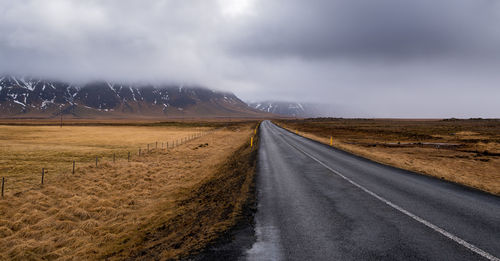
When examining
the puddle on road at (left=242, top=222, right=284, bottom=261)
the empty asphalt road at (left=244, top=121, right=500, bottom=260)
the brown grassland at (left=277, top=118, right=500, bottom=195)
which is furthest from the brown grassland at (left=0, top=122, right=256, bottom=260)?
the brown grassland at (left=277, top=118, right=500, bottom=195)

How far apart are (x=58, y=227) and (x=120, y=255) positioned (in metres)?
4.90

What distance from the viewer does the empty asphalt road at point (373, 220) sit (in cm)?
509

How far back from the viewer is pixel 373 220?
6852 millimetres

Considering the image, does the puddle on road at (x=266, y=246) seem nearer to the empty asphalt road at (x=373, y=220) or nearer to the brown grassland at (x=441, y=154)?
the empty asphalt road at (x=373, y=220)

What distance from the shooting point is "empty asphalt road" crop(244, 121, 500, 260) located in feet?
16.7

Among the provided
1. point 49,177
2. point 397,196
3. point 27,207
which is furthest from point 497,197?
point 49,177

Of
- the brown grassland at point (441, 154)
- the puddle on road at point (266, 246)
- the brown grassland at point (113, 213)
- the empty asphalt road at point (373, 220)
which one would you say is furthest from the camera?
the brown grassland at point (441, 154)


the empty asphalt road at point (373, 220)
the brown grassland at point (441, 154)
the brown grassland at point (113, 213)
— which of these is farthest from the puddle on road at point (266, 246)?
the brown grassland at point (441, 154)

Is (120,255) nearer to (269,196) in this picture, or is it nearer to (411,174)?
(269,196)

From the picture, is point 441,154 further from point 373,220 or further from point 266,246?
point 266,246

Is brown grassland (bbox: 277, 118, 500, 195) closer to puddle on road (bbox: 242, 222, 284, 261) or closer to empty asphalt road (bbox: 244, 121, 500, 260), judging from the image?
empty asphalt road (bbox: 244, 121, 500, 260)

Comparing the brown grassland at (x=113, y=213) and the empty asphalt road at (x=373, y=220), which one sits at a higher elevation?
the empty asphalt road at (x=373, y=220)

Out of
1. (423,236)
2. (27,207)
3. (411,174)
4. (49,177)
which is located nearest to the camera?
(423,236)

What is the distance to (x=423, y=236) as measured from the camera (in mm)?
5777
